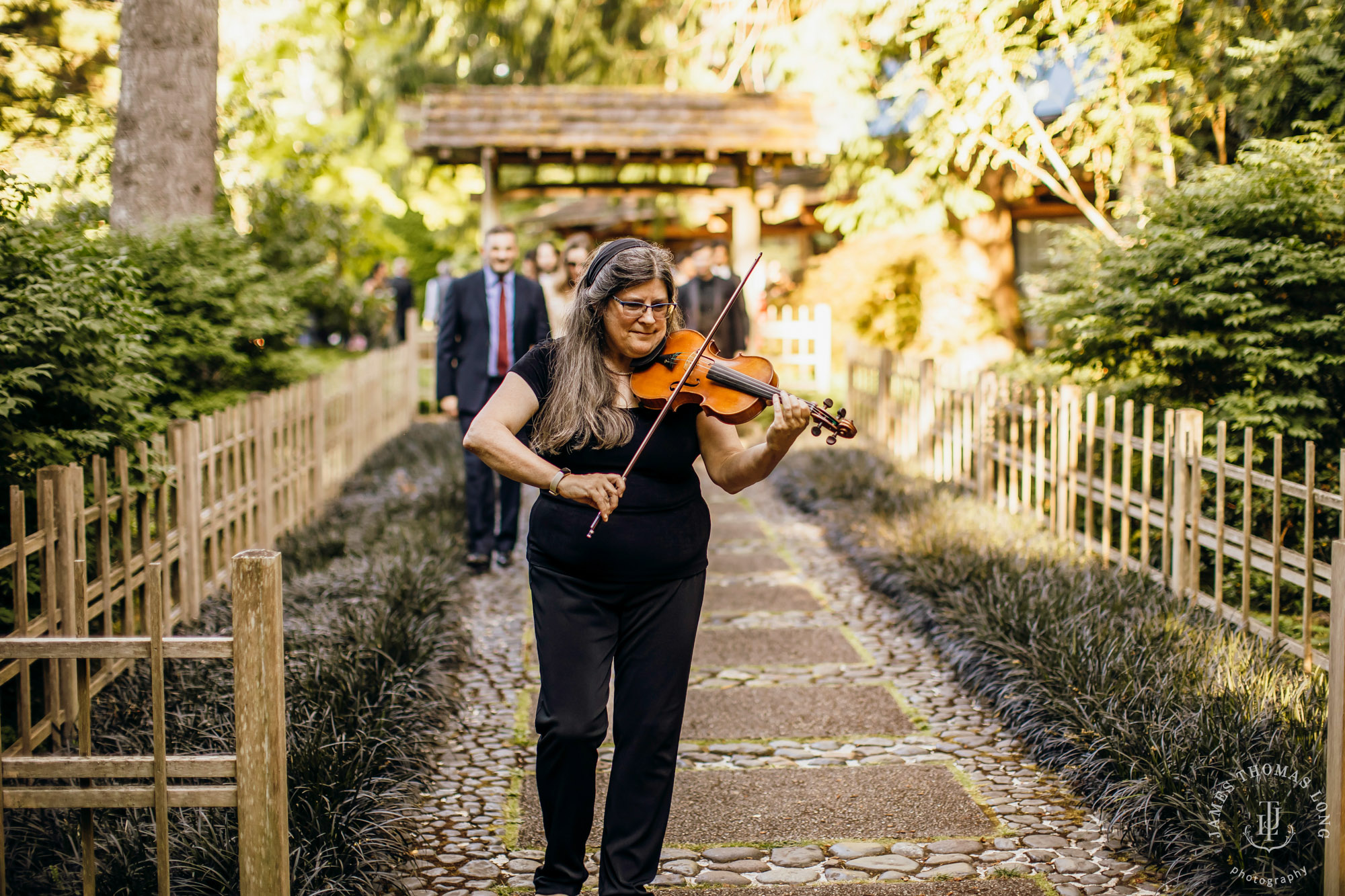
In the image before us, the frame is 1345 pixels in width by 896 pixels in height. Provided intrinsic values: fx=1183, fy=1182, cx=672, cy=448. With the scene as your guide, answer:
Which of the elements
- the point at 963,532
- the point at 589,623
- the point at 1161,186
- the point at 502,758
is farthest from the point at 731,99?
the point at 589,623

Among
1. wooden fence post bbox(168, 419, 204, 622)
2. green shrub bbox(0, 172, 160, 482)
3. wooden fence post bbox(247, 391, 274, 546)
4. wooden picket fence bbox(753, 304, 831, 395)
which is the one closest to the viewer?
green shrub bbox(0, 172, 160, 482)

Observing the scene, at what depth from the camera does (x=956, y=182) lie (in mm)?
13000

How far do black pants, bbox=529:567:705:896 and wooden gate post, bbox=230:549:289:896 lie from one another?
0.71 m

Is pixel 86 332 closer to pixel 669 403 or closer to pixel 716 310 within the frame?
pixel 669 403

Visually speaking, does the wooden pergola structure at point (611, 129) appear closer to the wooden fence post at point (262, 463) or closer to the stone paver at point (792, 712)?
the wooden fence post at point (262, 463)

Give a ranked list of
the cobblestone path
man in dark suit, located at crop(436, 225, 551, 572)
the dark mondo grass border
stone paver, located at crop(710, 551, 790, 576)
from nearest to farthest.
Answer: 1. the dark mondo grass border
2. the cobblestone path
3. man in dark suit, located at crop(436, 225, 551, 572)
4. stone paver, located at crop(710, 551, 790, 576)

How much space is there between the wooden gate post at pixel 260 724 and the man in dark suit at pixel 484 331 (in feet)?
14.9

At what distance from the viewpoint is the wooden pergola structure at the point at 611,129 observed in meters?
14.1

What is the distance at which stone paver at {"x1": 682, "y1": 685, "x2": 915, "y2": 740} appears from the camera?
4902 mm

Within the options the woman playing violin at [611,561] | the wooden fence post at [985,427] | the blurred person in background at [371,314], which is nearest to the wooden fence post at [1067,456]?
the wooden fence post at [985,427]

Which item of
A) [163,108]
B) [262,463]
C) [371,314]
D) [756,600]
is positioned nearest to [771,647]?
[756,600]

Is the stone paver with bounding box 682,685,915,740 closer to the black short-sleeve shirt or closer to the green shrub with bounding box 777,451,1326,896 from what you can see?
the green shrub with bounding box 777,451,1326,896

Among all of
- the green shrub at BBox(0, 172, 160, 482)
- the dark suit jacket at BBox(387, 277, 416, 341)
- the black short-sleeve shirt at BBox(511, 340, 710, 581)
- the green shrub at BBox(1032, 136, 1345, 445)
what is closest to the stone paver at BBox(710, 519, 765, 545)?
the green shrub at BBox(1032, 136, 1345, 445)

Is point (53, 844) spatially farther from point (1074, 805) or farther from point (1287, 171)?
point (1287, 171)
